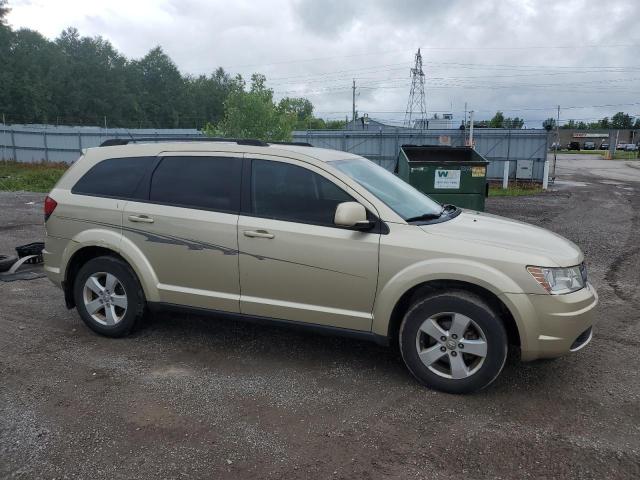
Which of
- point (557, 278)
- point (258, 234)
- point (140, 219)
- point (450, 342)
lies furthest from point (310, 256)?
point (557, 278)

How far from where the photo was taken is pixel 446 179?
9.48 metres

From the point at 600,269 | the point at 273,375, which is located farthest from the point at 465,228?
the point at 600,269

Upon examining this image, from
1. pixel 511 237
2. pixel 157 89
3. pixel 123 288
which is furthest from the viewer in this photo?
pixel 157 89

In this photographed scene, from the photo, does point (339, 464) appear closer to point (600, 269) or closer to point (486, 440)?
point (486, 440)

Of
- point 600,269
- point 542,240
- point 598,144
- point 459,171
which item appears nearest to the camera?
point 542,240

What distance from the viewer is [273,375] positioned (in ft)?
13.2

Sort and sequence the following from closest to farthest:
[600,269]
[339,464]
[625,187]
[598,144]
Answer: [339,464]
[600,269]
[625,187]
[598,144]

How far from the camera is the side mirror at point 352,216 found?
366cm

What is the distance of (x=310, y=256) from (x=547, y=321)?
5.57 feet

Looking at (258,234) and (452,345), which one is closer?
(452,345)

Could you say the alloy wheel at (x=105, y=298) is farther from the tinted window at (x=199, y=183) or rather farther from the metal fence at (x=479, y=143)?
the metal fence at (x=479, y=143)

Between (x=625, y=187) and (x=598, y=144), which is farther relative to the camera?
(x=598, y=144)

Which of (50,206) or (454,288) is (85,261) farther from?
(454,288)

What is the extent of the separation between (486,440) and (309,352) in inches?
68.1
